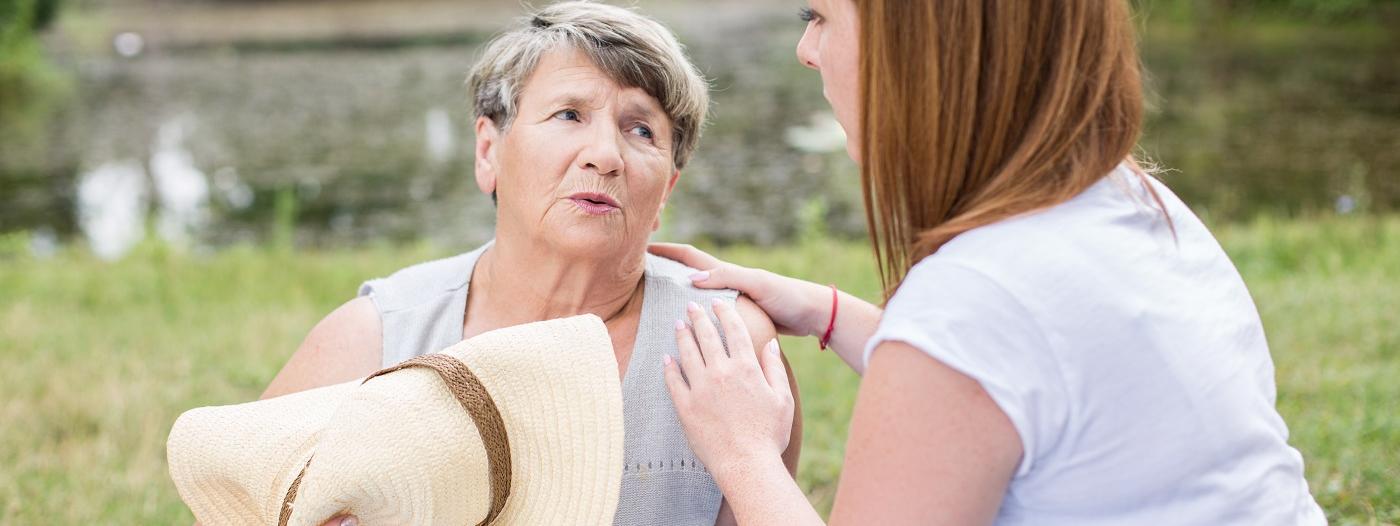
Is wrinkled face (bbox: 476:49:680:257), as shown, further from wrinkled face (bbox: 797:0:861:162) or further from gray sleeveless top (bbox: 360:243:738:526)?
wrinkled face (bbox: 797:0:861:162)

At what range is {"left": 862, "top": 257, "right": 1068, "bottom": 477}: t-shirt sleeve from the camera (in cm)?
146

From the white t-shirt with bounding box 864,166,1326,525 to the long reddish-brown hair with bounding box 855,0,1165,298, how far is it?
5 cm

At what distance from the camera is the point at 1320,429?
150 inches

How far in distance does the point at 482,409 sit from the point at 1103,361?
92cm

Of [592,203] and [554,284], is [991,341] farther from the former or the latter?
[554,284]

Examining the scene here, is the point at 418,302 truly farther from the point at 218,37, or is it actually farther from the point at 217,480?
the point at 218,37

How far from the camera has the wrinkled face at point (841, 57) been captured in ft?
5.62

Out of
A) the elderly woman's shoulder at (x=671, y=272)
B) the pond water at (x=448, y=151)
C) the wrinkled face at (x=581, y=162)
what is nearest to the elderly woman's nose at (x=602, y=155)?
the wrinkled face at (x=581, y=162)

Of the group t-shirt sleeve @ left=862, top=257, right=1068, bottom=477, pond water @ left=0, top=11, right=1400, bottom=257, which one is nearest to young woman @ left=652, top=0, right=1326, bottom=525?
t-shirt sleeve @ left=862, top=257, right=1068, bottom=477

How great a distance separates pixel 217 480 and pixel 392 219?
9448mm

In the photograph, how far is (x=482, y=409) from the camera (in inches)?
76.3

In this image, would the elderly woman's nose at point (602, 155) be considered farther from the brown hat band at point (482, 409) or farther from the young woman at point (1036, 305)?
the young woman at point (1036, 305)

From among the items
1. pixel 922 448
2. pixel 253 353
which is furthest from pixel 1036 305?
pixel 253 353

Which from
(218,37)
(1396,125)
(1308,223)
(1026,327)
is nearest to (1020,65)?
(1026,327)
